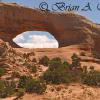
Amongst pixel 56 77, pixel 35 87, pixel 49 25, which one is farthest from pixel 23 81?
pixel 49 25

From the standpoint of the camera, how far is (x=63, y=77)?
2502 centimetres

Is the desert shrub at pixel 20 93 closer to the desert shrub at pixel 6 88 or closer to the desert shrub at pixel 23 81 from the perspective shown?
the desert shrub at pixel 6 88

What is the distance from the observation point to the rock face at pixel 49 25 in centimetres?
4753

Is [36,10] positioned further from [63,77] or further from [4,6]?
[63,77]

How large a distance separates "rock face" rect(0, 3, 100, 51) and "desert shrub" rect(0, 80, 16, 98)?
23.9 metres

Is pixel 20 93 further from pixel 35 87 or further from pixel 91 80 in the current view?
pixel 91 80

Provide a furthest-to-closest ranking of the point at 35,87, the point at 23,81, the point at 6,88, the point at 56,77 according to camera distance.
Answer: the point at 56,77
the point at 23,81
the point at 35,87
the point at 6,88

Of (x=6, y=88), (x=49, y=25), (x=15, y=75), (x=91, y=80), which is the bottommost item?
(x=6, y=88)

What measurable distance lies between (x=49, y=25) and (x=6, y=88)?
2787cm

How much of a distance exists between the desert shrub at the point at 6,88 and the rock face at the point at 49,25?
23.9 m

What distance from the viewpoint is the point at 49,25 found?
49.2 metres

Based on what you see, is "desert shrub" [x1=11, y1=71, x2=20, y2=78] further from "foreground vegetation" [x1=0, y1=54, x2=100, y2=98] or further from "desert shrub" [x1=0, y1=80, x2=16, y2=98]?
"desert shrub" [x1=0, y1=80, x2=16, y2=98]

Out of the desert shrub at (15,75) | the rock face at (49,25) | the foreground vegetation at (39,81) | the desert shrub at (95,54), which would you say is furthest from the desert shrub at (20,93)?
the rock face at (49,25)

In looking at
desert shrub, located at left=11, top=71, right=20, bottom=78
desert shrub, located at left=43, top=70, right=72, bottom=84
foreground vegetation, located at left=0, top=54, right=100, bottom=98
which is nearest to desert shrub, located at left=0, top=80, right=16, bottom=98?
foreground vegetation, located at left=0, top=54, right=100, bottom=98
